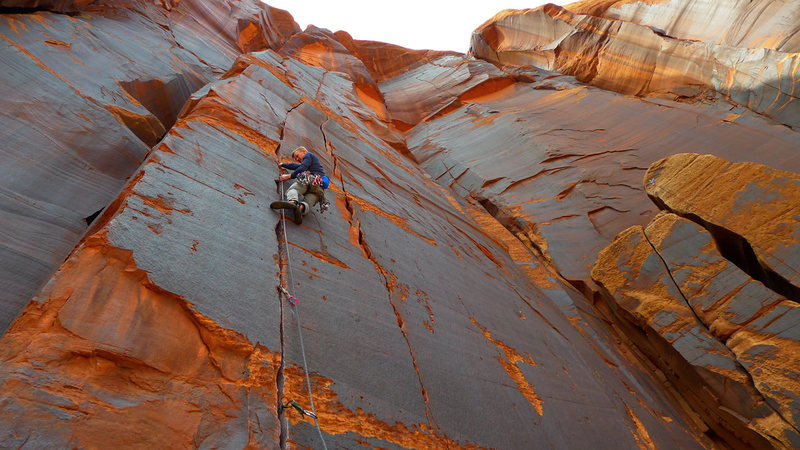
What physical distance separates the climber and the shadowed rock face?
29 cm

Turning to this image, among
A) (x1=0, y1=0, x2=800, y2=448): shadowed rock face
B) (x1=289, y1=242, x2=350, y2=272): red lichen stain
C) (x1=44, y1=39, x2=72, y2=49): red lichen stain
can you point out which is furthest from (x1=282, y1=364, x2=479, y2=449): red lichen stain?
(x1=44, y1=39, x2=72, y2=49): red lichen stain

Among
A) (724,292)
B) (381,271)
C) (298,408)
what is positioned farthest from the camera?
(724,292)

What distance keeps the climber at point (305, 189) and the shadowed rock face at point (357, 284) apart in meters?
0.29

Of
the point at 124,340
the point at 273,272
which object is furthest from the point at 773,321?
the point at 124,340

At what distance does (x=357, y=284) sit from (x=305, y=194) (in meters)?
1.55

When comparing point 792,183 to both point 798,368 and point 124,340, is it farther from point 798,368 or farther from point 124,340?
point 124,340

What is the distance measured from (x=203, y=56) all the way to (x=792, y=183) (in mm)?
17450

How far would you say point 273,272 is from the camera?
12.8ft

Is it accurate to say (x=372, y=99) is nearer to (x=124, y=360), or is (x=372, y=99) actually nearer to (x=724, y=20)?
(x=724, y=20)

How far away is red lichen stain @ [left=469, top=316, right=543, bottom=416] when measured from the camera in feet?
15.0

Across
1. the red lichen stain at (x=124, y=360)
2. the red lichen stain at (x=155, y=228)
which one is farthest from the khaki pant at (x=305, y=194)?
the red lichen stain at (x=124, y=360)

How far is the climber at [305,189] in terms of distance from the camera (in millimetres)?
4855

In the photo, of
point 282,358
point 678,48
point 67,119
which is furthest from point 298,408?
point 678,48

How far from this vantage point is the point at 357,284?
4562 millimetres
